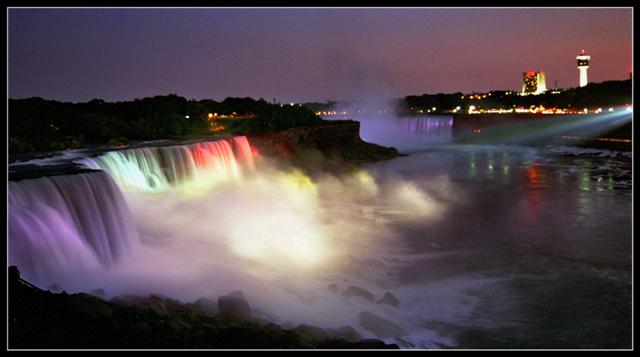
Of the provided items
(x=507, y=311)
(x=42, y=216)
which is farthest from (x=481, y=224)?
(x=42, y=216)

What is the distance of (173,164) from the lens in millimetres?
20656

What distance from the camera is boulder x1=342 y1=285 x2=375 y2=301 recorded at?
10.8 meters

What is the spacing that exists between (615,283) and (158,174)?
13.8m

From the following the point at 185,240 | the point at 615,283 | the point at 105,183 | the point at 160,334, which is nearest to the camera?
the point at 160,334

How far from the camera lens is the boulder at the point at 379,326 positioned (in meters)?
9.05

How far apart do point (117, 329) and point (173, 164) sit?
47.1ft

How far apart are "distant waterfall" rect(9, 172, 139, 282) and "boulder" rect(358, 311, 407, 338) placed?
486cm

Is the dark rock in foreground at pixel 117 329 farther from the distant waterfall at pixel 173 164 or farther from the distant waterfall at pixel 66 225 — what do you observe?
the distant waterfall at pixel 173 164

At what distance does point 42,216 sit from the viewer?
1005 centimetres

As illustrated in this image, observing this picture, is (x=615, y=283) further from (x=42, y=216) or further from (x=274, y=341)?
(x=42, y=216)

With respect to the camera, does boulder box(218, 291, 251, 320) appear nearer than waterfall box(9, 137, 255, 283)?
Yes

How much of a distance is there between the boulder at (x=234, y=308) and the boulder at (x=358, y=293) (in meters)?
2.45

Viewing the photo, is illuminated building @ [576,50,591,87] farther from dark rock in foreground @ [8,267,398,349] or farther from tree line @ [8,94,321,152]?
dark rock in foreground @ [8,267,398,349]

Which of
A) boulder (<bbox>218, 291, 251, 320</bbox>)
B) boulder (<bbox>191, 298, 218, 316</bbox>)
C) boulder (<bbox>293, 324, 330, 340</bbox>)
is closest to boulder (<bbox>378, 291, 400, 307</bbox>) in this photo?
boulder (<bbox>293, 324, 330, 340</bbox>)
